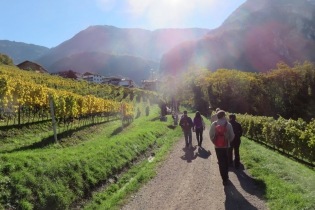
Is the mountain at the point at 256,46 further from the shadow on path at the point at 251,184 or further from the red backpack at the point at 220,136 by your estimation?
the red backpack at the point at 220,136

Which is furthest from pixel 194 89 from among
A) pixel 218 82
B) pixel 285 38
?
pixel 285 38

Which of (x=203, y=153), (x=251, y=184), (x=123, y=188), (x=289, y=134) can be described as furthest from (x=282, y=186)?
(x=289, y=134)

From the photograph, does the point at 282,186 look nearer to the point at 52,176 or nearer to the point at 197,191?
the point at 197,191

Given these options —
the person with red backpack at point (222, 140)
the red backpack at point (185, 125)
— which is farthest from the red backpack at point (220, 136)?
the red backpack at point (185, 125)

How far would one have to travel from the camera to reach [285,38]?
177750 mm

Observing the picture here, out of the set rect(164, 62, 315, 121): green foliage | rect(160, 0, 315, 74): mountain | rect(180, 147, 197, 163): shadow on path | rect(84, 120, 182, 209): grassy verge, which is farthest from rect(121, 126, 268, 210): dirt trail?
rect(160, 0, 315, 74): mountain

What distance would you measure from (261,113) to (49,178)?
5484cm

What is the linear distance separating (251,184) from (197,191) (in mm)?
1787

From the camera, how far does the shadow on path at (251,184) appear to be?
683cm

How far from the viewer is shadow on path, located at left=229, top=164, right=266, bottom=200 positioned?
6.83m

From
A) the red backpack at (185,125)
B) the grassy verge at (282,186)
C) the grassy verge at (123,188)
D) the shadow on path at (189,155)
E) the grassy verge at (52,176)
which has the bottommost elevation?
the grassy verge at (123,188)

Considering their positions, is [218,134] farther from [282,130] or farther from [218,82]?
[218,82]

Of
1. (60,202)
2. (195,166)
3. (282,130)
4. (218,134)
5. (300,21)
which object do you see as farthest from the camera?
(300,21)

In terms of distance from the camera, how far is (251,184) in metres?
7.57
